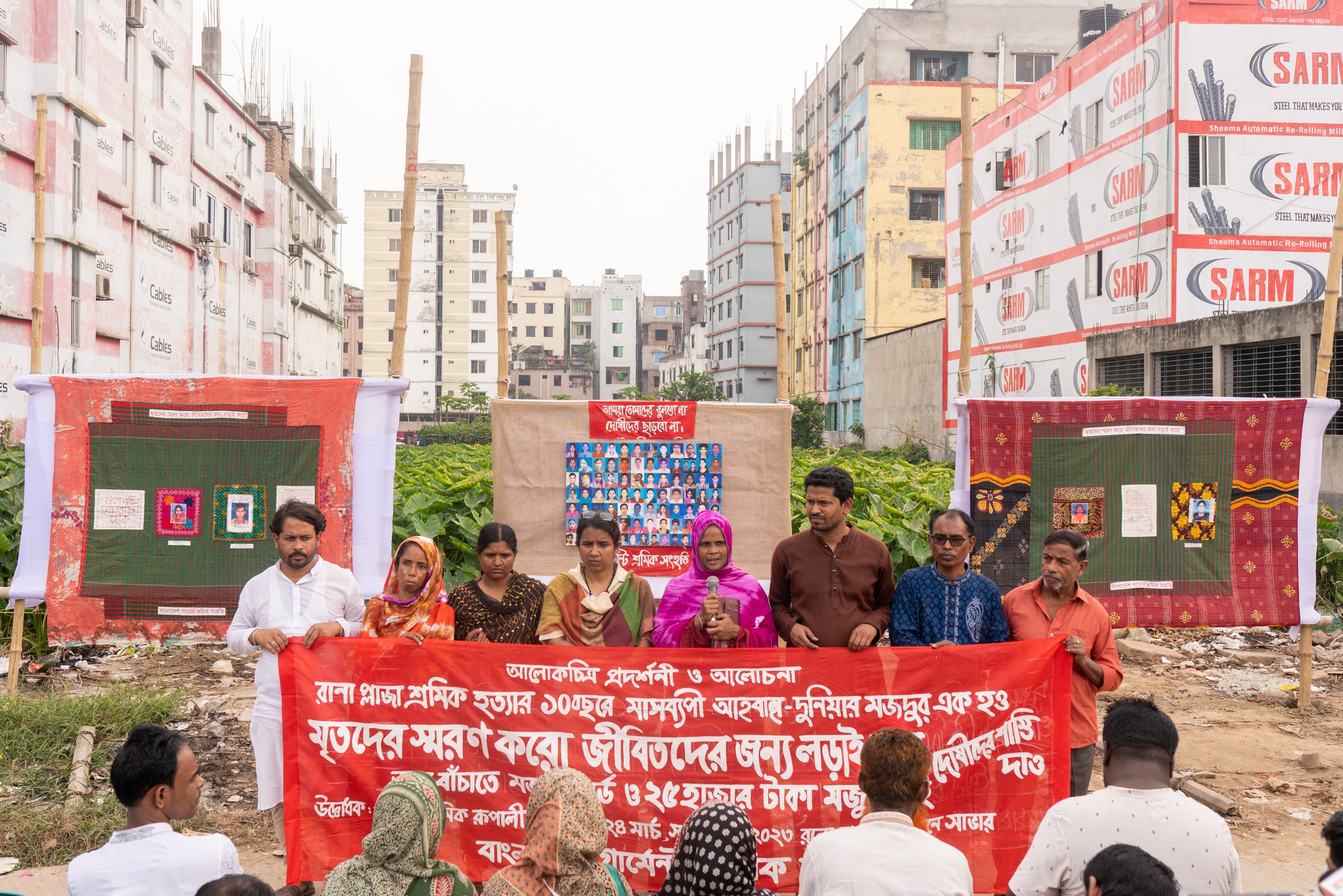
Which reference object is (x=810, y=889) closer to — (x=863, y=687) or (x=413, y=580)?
(x=863, y=687)

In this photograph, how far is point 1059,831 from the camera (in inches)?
112

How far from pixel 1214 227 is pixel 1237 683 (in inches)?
728

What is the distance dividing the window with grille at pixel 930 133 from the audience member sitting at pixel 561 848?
145 ft

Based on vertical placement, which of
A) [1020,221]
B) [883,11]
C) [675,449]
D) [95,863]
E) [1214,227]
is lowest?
[95,863]

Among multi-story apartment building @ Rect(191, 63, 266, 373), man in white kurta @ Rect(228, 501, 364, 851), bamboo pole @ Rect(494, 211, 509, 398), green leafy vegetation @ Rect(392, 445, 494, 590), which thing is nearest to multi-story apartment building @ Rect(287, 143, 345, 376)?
multi-story apartment building @ Rect(191, 63, 266, 373)

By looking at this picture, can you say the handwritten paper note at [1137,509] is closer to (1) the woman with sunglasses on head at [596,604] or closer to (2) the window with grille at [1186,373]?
(1) the woman with sunglasses on head at [596,604]

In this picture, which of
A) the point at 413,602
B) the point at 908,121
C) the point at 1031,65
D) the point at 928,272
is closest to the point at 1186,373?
the point at 413,602

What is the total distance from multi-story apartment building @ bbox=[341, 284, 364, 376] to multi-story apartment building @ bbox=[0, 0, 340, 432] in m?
42.4

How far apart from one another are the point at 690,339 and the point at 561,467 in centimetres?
7630

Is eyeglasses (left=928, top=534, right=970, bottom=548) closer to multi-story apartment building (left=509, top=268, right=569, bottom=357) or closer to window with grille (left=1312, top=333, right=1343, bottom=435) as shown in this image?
window with grille (left=1312, top=333, right=1343, bottom=435)

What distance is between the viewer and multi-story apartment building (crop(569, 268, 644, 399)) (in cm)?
8738

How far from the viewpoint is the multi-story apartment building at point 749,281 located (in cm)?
6538

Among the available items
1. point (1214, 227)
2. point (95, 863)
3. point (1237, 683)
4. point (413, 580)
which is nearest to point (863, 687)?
point (413, 580)

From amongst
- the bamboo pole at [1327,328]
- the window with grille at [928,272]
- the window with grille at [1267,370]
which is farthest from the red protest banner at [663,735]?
the window with grille at [928,272]
